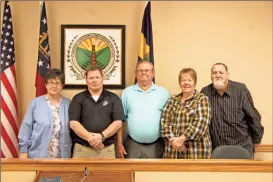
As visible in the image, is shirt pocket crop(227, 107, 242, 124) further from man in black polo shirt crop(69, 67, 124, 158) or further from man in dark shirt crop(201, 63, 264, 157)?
man in black polo shirt crop(69, 67, 124, 158)

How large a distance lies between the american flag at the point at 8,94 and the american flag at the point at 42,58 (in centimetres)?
28

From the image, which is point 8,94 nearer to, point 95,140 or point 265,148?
point 95,140

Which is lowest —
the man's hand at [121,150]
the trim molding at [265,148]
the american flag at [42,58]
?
the trim molding at [265,148]

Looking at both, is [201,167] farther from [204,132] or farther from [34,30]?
[34,30]

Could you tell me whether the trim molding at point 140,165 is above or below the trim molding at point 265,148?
above

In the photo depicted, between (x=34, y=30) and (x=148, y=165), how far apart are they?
2.54m

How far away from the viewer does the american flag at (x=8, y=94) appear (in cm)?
355

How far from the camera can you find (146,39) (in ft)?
12.3

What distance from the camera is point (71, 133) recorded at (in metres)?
3.14

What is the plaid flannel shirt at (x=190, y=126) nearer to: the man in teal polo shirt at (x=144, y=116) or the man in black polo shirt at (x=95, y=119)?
the man in teal polo shirt at (x=144, y=116)

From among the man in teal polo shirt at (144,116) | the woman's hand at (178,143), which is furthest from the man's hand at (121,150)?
the woman's hand at (178,143)

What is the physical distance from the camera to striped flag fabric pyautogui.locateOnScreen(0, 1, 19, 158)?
3549mm

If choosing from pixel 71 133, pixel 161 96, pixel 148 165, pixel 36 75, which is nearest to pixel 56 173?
pixel 148 165

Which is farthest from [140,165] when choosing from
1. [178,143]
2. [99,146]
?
[99,146]
